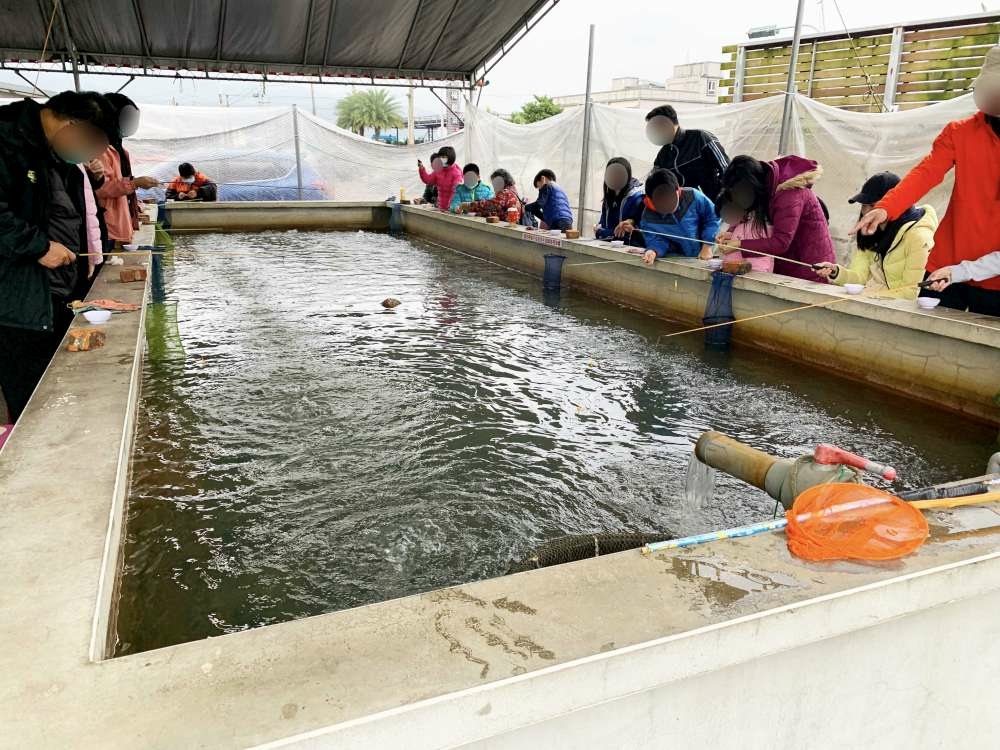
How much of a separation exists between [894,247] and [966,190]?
1.31 meters

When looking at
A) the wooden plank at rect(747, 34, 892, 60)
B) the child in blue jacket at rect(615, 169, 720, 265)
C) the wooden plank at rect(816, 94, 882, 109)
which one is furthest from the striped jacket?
the wooden plank at rect(816, 94, 882, 109)

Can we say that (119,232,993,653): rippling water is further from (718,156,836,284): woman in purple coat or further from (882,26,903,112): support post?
(882,26,903,112): support post

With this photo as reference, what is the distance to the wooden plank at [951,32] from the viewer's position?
9070 millimetres

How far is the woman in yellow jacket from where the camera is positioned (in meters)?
4.96

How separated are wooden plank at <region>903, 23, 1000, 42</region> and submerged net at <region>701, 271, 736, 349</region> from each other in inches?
253

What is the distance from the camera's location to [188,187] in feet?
45.9

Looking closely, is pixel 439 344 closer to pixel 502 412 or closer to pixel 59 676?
pixel 502 412

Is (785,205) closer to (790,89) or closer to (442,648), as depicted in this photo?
(790,89)

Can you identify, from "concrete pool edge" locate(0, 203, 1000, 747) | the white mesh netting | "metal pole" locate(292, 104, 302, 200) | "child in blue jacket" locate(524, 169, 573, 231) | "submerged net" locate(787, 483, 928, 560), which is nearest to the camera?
"concrete pool edge" locate(0, 203, 1000, 747)

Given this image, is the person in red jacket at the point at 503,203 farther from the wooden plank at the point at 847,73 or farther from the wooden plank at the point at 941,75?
the wooden plank at the point at 941,75

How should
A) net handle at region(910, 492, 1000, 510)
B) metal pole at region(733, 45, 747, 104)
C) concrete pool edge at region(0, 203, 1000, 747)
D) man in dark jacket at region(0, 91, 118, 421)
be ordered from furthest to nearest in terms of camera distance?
metal pole at region(733, 45, 747, 104), man in dark jacket at region(0, 91, 118, 421), net handle at region(910, 492, 1000, 510), concrete pool edge at region(0, 203, 1000, 747)

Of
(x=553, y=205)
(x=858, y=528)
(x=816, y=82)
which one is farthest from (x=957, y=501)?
(x=816, y=82)

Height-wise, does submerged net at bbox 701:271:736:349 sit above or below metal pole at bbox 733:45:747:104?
below

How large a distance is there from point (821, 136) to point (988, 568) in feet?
22.7
